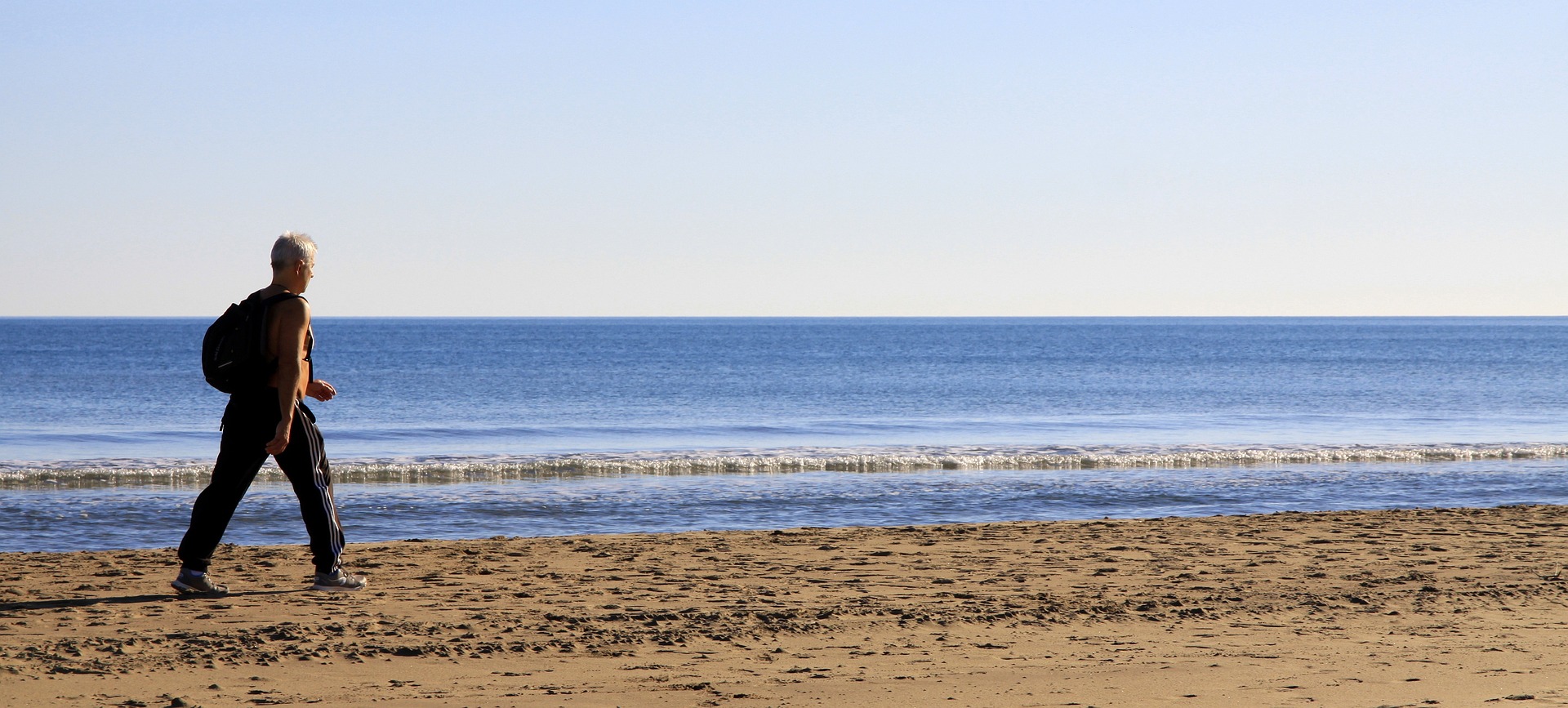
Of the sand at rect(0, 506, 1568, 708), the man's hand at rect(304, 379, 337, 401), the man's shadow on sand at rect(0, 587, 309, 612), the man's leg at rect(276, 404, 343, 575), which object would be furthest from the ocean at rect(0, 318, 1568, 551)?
the man's hand at rect(304, 379, 337, 401)

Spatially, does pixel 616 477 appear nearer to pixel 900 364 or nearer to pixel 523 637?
pixel 523 637

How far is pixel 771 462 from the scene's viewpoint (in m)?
16.4

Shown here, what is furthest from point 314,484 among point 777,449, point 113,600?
point 777,449

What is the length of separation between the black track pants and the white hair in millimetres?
552

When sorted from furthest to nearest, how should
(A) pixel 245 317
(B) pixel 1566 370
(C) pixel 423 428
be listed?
(B) pixel 1566 370
(C) pixel 423 428
(A) pixel 245 317

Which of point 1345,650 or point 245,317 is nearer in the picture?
point 1345,650

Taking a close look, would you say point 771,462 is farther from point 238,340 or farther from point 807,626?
point 238,340

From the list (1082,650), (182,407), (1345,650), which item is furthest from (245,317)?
A: (182,407)

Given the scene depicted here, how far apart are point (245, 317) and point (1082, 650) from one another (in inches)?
144

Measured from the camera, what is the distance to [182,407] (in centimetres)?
3075

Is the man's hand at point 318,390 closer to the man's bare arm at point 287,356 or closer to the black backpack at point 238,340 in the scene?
the man's bare arm at point 287,356

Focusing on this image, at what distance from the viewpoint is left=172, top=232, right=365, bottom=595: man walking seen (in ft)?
17.8

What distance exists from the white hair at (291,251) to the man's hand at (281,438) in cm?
65

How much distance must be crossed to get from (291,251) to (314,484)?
3.42 feet
